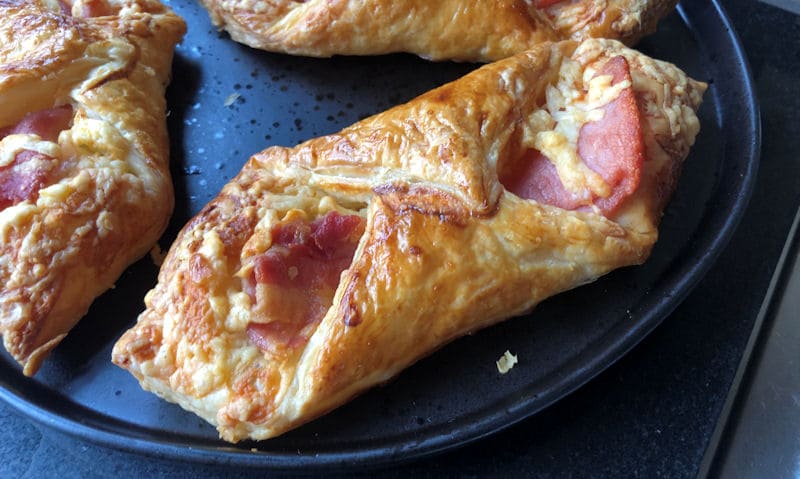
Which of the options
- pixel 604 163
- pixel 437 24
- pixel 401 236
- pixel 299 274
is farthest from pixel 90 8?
pixel 604 163

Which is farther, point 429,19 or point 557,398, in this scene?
point 429,19

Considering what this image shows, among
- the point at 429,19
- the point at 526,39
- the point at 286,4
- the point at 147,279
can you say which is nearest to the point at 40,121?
the point at 147,279

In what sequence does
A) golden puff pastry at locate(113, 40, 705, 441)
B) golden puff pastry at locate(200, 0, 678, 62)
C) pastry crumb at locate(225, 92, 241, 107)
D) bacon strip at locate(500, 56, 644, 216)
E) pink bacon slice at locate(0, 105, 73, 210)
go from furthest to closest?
pastry crumb at locate(225, 92, 241, 107), golden puff pastry at locate(200, 0, 678, 62), pink bacon slice at locate(0, 105, 73, 210), bacon strip at locate(500, 56, 644, 216), golden puff pastry at locate(113, 40, 705, 441)

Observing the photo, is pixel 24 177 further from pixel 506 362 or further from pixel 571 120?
pixel 571 120

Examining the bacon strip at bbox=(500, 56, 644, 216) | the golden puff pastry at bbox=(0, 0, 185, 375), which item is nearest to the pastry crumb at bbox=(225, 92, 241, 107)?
the golden puff pastry at bbox=(0, 0, 185, 375)

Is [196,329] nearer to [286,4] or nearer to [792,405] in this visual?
[286,4]

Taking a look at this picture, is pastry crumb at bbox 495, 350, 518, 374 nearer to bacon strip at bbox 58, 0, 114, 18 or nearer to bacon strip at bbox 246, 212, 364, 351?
bacon strip at bbox 246, 212, 364, 351
